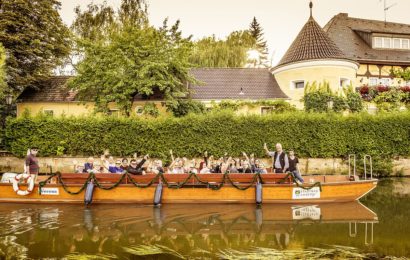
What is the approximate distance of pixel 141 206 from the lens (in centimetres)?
1276

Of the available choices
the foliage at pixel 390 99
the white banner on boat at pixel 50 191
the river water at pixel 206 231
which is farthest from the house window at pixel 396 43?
the white banner on boat at pixel 50 191

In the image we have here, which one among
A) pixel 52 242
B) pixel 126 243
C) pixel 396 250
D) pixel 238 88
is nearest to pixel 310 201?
pixel 396 250

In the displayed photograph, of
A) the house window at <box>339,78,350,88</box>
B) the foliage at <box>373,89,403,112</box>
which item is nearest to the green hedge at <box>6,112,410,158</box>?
the house window at <box>339,78,350,88</box>

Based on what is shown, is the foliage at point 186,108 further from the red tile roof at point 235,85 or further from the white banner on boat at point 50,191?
the white banner on boat at point 50,191

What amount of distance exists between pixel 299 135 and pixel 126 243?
602 inches

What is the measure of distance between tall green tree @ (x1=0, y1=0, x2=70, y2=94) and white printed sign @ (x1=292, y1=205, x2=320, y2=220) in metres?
22.3

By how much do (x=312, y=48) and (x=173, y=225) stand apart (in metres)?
19.8

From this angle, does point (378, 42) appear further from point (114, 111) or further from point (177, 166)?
point (177, 166)

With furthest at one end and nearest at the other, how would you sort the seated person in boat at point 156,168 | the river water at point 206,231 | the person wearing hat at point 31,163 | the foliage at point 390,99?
1. the foliage at point 390,99
2. the seated person in boat at point 156,168
3. the person wearing hat at point 31,163
4. the river water at point 206,231

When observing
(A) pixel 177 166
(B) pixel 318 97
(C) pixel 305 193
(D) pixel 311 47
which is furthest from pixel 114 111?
(C) pixel 305 193

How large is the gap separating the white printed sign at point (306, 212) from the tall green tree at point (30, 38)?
22269 millimetres

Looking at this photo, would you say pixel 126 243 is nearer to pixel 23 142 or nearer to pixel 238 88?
pixel 23 142

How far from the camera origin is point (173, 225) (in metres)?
9.95

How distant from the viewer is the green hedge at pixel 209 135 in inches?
845
